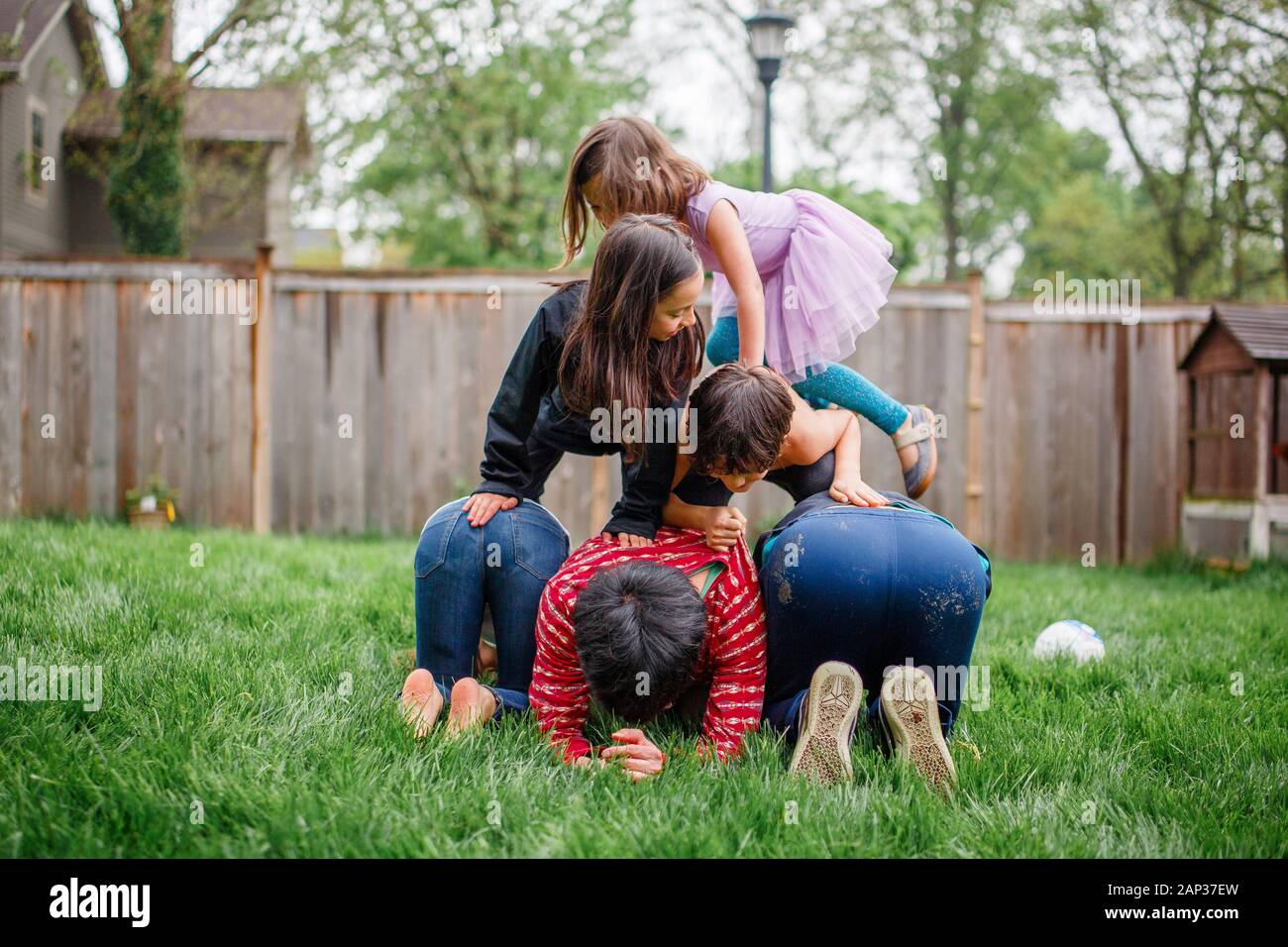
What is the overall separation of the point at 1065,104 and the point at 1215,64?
3.99m

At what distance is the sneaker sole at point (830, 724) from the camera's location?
6.95ft

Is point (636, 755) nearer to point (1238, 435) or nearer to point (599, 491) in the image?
point (599, 491)

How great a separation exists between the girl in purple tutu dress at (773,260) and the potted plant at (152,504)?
15.7ft

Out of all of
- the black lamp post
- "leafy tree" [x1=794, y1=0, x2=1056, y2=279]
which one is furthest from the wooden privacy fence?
"leafy tree" [x1=794, y1=0, x2=1056, y2=279]

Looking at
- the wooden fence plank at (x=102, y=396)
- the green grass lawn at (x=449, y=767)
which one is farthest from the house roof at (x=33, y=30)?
the green grass lawn at (x=449, y=767)

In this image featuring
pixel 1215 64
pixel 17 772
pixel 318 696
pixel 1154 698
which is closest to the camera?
pixel 17 772

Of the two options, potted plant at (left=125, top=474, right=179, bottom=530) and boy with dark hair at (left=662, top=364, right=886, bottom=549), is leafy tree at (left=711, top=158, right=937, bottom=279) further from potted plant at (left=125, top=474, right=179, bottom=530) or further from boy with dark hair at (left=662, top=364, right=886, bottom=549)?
boy with dark hair at (left=662, top=364, right=886, bottom=549)

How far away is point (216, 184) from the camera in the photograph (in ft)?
48.7

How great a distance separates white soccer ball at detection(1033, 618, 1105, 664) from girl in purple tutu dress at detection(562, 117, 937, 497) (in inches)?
40.7

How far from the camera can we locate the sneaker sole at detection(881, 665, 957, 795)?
2.11 meters

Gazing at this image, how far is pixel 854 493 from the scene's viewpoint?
2412mm

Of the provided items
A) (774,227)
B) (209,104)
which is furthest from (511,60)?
(774,227)

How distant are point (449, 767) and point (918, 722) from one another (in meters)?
1.01
